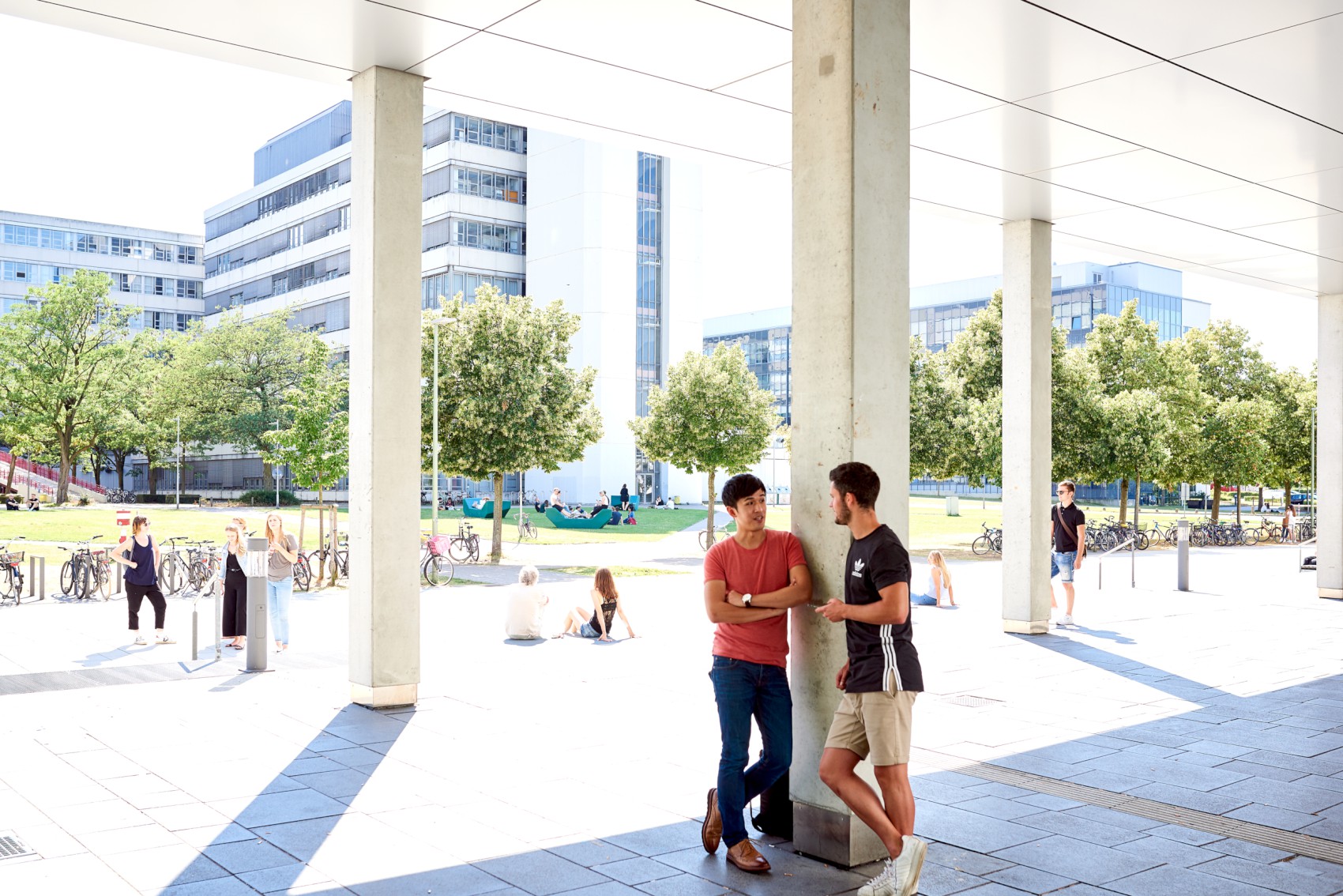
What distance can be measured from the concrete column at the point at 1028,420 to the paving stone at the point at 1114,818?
7559 mm

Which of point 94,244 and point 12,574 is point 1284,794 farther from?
point 94,244

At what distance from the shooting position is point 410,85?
30.1ft

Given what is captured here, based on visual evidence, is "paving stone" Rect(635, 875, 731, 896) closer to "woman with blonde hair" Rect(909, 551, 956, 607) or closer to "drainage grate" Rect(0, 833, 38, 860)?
"drainage grate" Rect(0, 833, 38, 860)

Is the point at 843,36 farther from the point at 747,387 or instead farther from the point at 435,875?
the point at 747,387

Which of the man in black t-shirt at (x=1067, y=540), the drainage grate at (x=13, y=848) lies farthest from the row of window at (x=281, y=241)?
the drainage grate at (x=13, y=848)

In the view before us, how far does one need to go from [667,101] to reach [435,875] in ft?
22.8

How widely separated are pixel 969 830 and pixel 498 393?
926 inches

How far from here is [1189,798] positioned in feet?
21.7

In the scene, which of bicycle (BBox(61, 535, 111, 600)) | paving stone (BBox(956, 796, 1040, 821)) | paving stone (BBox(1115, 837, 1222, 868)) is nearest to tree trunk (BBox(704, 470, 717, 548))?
bicycle (BBox(61, 535, 111, 600))

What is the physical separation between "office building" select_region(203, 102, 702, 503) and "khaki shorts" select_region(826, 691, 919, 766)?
5820 cm

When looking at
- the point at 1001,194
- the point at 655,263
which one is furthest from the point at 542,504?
the point at 1001,194

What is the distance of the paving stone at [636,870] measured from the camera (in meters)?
5.07

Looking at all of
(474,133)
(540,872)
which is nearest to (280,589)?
(540,872)

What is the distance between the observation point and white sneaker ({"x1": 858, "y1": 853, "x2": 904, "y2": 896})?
187 inches
